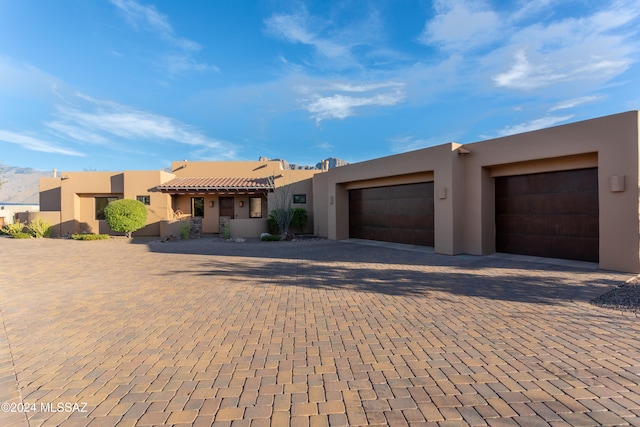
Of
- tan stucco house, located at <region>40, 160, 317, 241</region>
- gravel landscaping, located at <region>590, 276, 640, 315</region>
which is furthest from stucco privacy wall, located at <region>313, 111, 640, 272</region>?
tan stucco house, located at <region>40, 160, 317, 241</region>

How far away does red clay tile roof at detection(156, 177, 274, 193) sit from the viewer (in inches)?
752

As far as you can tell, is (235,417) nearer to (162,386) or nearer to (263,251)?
(162,386)

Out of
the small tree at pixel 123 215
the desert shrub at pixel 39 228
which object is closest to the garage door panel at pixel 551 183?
the small tree at pixel 123 215

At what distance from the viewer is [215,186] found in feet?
63.3

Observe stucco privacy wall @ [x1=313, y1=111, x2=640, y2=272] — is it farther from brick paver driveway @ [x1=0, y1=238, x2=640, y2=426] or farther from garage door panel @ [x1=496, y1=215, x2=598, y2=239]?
brick paver driveway @ [x1=0, y1=238, x2=640, y2=426]

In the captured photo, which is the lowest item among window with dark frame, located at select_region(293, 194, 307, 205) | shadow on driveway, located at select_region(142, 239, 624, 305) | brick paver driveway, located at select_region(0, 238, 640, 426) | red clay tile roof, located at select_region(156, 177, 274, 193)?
brick paver driveway, located at select_region(0, 238, 640, 426)

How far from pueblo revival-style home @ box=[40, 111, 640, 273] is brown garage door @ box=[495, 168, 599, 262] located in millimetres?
28

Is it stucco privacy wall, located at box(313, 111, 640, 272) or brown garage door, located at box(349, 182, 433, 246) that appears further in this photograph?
brown garage door, located at box(349, 182, 433, 246)

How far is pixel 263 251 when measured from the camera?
506 inches

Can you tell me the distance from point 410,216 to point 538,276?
20.4 feet

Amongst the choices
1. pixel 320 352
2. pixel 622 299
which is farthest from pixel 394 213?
pixel 320 352

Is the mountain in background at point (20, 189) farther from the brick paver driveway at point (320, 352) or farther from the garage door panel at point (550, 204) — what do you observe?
the garage door panel at point (550, 204)

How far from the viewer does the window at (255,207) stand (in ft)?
67.9

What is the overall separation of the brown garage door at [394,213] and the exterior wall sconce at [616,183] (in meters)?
5.32
